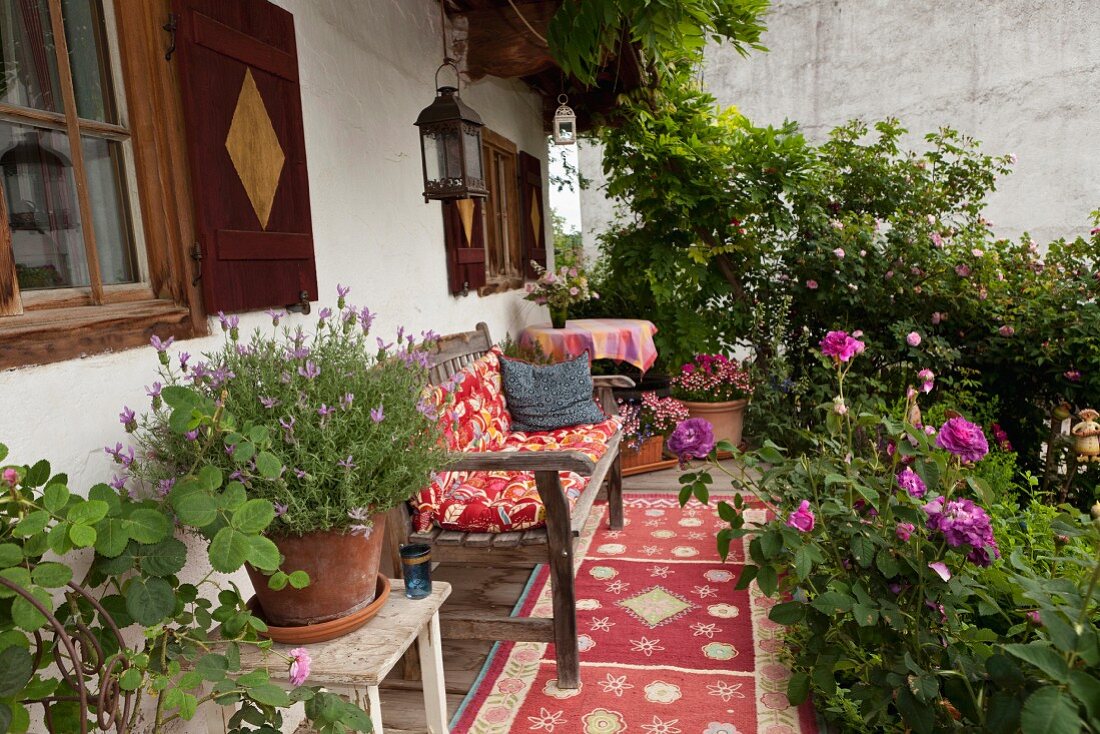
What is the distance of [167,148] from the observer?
182 centimetres

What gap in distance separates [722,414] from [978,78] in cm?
579

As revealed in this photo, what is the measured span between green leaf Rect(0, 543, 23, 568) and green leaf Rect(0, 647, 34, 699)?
12 centimetres

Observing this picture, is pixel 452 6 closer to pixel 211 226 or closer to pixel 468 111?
pixel 468 111

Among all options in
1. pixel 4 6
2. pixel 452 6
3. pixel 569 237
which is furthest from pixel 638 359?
pixel 569 237

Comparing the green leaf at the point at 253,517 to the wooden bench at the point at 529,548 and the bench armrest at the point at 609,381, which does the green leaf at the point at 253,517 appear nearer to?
the wooden bench at the point at 529,548

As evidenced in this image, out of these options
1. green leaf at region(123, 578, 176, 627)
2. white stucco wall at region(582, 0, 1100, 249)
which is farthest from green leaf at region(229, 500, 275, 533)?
white stucco wall at region(582, 0, 1100, 249)

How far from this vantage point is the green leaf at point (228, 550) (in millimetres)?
1216

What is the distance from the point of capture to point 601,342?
194 inches

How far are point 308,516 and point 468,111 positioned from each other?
197 centimetres

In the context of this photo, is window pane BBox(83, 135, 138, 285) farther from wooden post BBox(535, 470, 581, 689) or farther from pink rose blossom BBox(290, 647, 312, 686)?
wooden post BBox(535, 470, 581, 689)

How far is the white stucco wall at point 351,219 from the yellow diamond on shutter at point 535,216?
4.93ft

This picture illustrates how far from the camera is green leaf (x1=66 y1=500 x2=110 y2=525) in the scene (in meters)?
1.12

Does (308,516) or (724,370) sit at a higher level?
(308,516)

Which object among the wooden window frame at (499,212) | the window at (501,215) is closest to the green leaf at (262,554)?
the wooden window frame at (499,212)
